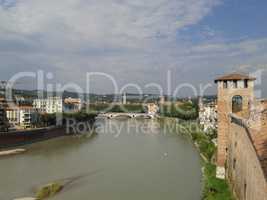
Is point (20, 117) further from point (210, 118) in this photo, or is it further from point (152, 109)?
point (152, 109)

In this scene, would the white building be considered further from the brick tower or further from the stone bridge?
the stone bridge

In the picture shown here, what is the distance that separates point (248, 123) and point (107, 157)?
10.9 metres

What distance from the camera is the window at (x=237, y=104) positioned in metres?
7.69

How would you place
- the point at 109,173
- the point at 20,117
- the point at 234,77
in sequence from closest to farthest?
the point at 234,77 < the point at 109,173 < the point at 20,117

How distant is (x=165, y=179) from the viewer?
10031mm

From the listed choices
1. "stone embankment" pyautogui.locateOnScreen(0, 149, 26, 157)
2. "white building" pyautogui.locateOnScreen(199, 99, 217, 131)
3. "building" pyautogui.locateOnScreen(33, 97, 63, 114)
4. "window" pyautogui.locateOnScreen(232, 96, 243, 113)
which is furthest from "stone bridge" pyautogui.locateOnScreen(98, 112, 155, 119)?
"window" pyautogui.locateOnScreen(232, 96, 243, 113)

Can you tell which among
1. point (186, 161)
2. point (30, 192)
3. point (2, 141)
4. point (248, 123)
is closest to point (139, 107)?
point (2, 141)

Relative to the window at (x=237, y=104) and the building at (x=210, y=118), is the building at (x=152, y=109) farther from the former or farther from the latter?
the window at (x=237, y=104)

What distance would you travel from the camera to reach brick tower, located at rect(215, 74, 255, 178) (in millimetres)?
7461

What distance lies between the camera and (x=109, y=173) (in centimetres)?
1106

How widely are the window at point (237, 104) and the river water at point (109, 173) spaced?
2.19m

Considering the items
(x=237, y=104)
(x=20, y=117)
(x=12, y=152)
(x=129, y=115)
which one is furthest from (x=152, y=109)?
(x=237, y=104)

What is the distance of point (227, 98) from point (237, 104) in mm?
571

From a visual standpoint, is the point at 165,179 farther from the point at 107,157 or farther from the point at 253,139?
A: the point at 253,139
